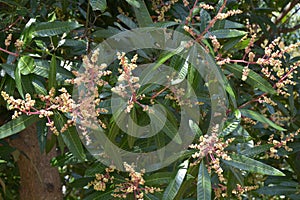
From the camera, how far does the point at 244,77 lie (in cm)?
108

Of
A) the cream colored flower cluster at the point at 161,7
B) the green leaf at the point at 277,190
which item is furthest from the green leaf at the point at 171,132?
the green leaf at the point at 277,190

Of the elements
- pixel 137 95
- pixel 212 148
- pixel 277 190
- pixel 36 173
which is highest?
pixel 137 95

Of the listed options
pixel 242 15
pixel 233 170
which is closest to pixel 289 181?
pixel 233 170

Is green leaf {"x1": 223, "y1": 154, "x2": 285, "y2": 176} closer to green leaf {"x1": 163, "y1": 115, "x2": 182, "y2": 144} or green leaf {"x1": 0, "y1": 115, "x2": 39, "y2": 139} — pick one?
green leaf {"x1": 163, "y1": 115, "x2": 182, "y2": 144}

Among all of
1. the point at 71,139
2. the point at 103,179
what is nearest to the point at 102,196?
the point at 103,179

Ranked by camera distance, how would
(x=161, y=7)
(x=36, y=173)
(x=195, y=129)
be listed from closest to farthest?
(x=195, y=129)
(x=161, y=7)
(x=36, y=173)

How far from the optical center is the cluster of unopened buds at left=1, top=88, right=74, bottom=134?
1004 mm

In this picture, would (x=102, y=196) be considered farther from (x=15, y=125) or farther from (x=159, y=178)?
(x=15, y=125)

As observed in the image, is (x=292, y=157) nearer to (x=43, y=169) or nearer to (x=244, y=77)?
(x=244, y=77)

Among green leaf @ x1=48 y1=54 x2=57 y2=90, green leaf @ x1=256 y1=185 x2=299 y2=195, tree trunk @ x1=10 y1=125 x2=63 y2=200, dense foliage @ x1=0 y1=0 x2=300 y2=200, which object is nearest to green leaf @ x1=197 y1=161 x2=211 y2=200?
dense foliage @ x1=0 y1=0 x2=300 y2=200

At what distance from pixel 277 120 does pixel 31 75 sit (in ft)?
2.71

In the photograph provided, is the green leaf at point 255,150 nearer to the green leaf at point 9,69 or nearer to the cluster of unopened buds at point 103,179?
the cluster of unopened buds at point 103,179

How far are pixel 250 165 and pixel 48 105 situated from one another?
466 millimetres

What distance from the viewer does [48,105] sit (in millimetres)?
1094
